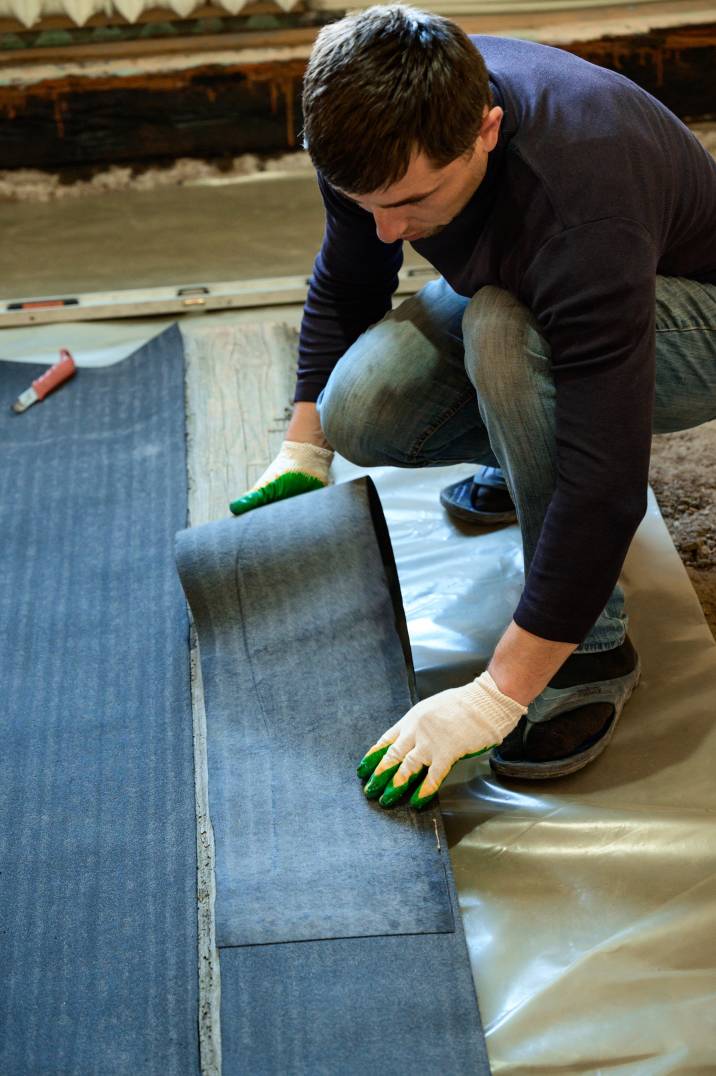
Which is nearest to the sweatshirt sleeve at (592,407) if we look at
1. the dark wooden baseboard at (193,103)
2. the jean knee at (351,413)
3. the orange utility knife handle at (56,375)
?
the jean knee at (351,413)

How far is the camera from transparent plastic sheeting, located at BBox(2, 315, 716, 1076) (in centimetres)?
112

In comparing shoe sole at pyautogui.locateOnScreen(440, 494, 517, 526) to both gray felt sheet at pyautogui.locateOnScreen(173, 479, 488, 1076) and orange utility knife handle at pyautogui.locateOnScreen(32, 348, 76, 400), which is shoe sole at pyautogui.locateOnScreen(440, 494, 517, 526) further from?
orange utility knife handle at pyautogui.locateOnScreen(32, 348, 76, 400)

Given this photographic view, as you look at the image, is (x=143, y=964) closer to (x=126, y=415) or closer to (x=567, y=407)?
(x=567, y=407)

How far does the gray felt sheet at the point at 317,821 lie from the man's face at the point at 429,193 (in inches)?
19.4

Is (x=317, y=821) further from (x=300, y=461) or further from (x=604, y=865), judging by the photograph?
(x=300, y=461)

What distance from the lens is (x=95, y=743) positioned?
145 cm

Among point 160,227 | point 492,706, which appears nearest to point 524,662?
point 492,706

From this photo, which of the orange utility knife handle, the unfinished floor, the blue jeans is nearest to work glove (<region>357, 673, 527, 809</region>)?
the blue jeans

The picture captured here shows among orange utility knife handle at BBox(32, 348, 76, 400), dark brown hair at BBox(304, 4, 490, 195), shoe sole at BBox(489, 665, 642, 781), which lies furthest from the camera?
orange utility knife handle at BBox(32, 348, 76, 400)

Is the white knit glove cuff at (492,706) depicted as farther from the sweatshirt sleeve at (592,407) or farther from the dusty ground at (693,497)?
the dusty ground at (693,497)

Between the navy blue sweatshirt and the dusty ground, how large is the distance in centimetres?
53

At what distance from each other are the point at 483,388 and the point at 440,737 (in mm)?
430

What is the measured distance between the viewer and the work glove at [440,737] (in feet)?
4.12

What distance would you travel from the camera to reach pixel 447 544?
69.2 inches
